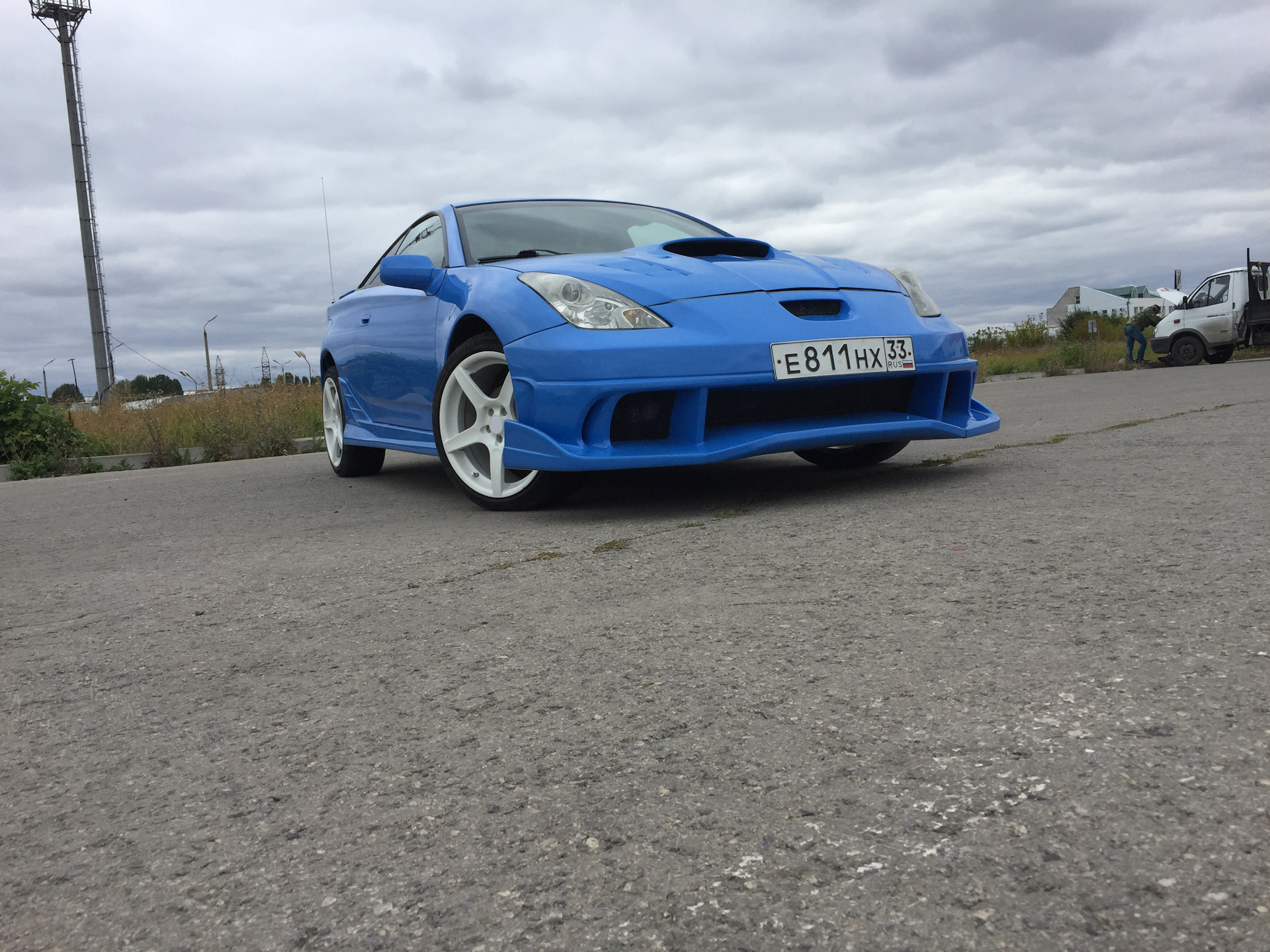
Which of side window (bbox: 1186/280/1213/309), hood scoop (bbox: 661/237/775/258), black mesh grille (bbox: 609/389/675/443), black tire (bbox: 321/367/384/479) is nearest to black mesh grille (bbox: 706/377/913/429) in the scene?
black mesh grille (bbox: 609/389/675/443)

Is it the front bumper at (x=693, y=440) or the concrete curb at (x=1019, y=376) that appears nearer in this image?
the front bumper at (x=693, y=440)

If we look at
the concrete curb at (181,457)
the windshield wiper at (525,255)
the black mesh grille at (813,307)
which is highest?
the windshield wiper at (525,255)

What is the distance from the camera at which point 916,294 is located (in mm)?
4379

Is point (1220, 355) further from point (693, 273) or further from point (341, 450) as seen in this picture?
point (693, 273)

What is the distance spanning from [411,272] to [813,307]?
1631 millimetres

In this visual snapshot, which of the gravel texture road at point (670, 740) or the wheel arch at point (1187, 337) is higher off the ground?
the wheel arch at point (1187, 337)

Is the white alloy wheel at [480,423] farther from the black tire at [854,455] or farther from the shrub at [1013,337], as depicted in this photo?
the shrub at [1013,337]

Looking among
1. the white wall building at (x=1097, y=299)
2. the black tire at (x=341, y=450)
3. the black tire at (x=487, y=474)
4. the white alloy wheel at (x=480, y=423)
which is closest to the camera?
the black tire at (x=487, y=474)

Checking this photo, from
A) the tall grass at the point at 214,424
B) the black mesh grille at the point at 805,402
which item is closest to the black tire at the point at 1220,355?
the tall grass at the point at 214,424

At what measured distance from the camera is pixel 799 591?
2371 millimetres

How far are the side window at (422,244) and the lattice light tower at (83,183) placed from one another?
16.2 meters

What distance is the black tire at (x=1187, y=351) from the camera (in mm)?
20203

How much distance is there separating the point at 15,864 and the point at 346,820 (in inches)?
15.5

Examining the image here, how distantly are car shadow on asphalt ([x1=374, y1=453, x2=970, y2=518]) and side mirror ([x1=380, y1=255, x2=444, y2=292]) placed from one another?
3.00 ft
